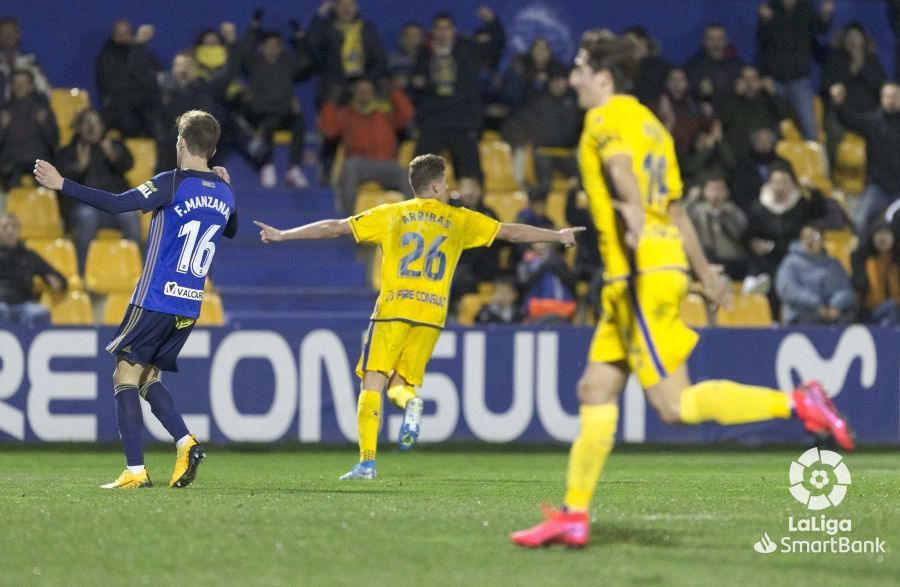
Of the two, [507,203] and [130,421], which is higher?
[507,203]

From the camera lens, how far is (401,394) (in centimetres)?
999

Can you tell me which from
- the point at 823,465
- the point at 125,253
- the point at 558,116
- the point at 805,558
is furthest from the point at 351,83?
the point at 805,558

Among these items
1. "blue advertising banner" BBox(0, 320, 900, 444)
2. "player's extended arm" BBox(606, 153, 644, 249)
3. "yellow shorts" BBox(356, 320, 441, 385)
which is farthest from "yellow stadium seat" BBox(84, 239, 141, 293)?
"player's extended arm" BBox(606, 153, 644, 249)

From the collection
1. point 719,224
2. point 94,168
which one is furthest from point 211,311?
point 719,224

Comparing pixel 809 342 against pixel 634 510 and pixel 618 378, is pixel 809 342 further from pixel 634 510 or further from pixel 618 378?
pixel 618 378

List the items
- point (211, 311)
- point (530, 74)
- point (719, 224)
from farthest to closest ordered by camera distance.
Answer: point (530, 74), point (719, 224), point (211, 311)

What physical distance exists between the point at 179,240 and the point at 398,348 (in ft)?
6.05

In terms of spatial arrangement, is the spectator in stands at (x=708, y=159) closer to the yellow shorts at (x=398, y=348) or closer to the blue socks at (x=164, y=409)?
the yellow shorts at (x=398, y=348)

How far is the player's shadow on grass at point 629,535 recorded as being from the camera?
20.8 ft

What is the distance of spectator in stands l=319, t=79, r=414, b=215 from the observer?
17.7 meters

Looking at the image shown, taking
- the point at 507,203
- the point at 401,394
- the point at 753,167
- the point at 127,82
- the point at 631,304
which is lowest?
the point at 401,394

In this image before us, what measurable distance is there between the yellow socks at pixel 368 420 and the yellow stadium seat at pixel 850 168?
11268 mm

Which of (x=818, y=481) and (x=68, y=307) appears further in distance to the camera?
(x=68, y=307)

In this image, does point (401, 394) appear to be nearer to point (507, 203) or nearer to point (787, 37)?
point (507, 203)
